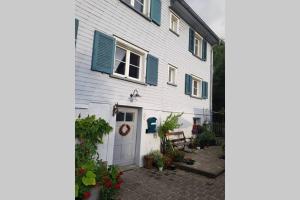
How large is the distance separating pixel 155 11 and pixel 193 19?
354 cm

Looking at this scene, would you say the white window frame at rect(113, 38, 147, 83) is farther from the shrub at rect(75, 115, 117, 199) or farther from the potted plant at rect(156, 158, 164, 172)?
the potted plant at rect(156, 158, 164, 172)

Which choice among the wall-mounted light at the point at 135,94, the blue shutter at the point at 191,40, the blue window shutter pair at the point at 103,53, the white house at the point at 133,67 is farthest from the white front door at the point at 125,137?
the blue shutter at the point at 191,40

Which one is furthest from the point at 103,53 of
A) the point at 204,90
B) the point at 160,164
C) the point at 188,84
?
the point at 204,90

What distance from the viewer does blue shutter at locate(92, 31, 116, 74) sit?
6.08m

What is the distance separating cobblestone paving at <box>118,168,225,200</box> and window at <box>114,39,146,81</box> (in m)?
3.43

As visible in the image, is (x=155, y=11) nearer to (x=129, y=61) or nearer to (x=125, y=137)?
(x=129, y=61)

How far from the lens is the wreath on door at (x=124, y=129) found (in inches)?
282

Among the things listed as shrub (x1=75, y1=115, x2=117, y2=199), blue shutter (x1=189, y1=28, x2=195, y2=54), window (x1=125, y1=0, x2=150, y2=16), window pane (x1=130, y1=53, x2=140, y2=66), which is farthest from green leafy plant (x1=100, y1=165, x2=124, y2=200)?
blue shutter (x1=189, y1=28, x2=195, y2=54)

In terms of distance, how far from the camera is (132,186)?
18.5 feet

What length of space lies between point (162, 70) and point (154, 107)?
1775mm

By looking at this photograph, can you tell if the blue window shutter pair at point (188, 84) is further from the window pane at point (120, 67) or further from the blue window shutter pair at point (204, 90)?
the window pane at point (120, 67)

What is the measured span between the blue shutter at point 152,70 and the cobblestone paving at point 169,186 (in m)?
3.39

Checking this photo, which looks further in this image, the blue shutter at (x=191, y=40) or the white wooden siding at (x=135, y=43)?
the blue shutter at (x=191, y=40)

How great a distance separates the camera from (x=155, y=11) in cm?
859
